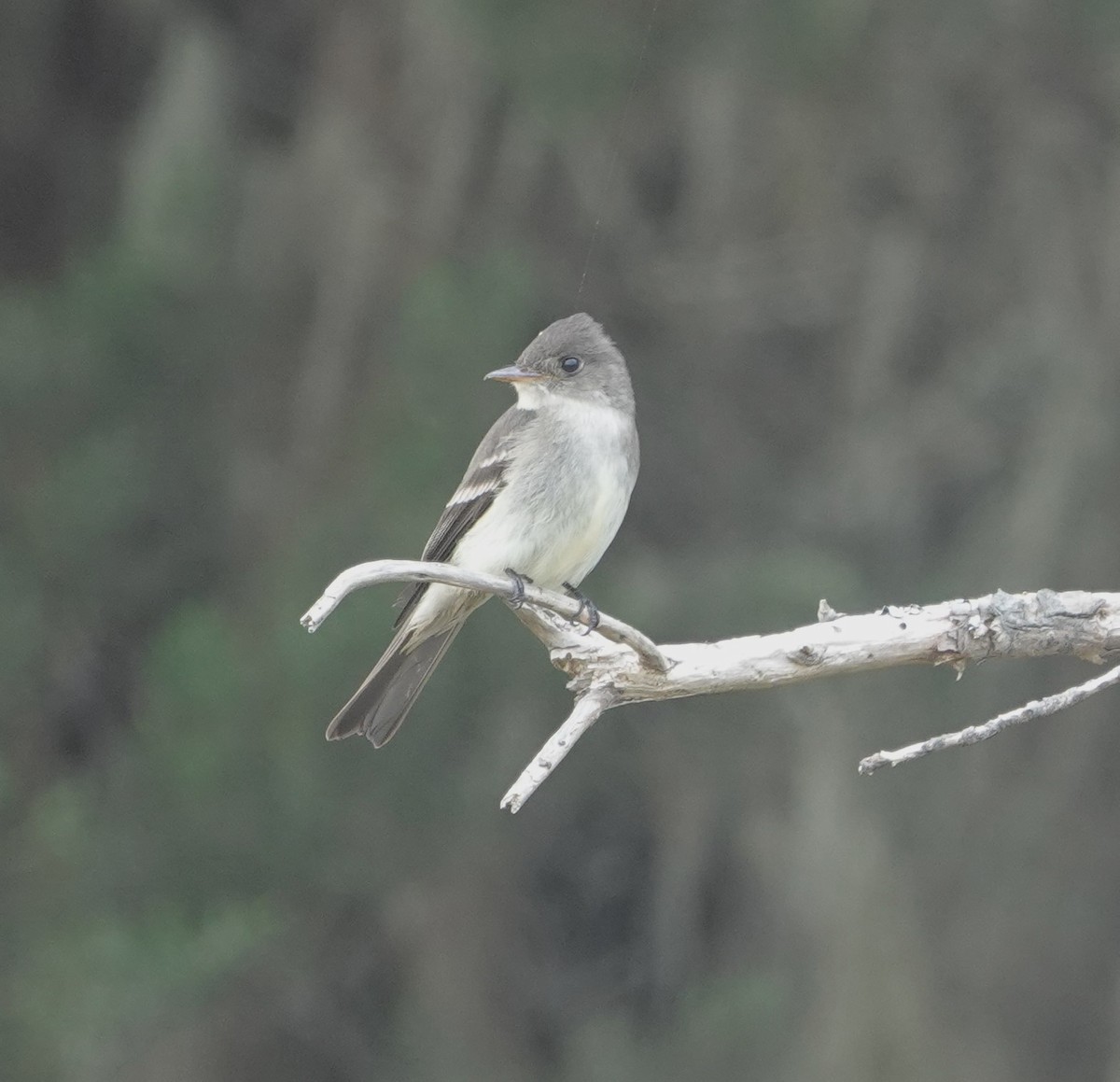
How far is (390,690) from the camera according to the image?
4.31 m

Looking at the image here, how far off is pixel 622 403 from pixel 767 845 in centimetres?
226

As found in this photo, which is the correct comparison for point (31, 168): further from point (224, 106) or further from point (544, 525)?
point (544, 525)

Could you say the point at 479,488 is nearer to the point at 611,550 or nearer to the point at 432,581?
the point at 432,581

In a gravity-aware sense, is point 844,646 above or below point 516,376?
below

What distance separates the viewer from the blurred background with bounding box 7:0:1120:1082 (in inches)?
217

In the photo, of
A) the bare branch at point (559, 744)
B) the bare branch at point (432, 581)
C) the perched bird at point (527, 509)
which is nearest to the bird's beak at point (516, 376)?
the perched bird at point (527, 509)

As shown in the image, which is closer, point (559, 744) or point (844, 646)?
point (559, 744)

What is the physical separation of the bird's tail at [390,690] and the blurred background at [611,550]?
0.95m

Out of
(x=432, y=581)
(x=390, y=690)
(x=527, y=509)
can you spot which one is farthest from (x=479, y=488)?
(x=432, y=581)

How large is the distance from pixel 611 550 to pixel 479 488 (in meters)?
1.83

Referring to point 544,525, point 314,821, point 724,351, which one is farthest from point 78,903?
point 724,351

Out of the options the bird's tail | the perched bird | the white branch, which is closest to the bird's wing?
the perched bird

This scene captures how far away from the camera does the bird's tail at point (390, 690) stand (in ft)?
13.8

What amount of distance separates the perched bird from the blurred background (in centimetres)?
90
